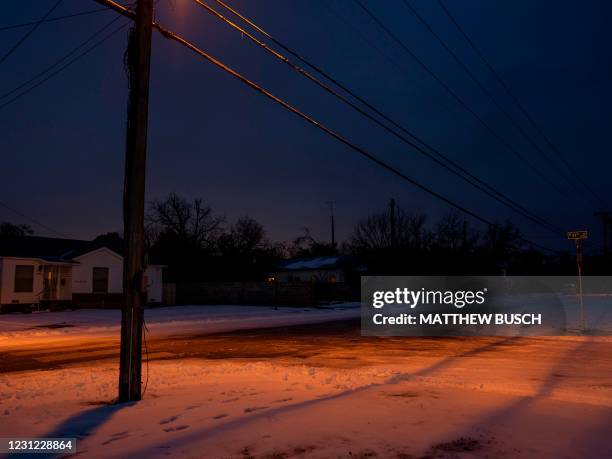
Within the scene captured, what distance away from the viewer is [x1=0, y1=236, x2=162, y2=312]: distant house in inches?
1283

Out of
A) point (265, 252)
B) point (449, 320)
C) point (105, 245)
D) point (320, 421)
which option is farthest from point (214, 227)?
point (320, 421)

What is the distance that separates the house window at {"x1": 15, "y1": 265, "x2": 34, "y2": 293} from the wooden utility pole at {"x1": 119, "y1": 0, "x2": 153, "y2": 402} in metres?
28.0

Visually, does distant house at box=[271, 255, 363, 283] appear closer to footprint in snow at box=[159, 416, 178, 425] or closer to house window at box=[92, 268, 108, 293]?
house window at box=[92, 268, 108, 293]

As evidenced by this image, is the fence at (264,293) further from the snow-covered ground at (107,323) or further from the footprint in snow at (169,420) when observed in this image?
the footprint in snow at (169,420)

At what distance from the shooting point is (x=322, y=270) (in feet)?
198

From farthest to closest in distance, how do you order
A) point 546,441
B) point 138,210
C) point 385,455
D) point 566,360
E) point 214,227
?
point 214,227, point 566,360, point 138,210, point 546,441, point 385,455

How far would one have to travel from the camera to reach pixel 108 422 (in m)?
7.14

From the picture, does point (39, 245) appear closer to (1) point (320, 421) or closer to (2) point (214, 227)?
(1) point (320, 421)

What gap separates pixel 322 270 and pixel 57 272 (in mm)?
30257

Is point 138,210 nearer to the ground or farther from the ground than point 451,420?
farther from the ground

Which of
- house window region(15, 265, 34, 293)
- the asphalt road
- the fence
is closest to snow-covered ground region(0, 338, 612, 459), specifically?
the asphalt road

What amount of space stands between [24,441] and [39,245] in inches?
1347

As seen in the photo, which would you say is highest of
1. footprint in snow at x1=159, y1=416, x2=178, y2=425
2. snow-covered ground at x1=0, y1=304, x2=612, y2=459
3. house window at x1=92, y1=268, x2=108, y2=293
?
house window at x1=92, y1=268, x2=108, y2=293

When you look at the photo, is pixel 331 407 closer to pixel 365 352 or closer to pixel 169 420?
pixel 169 420
